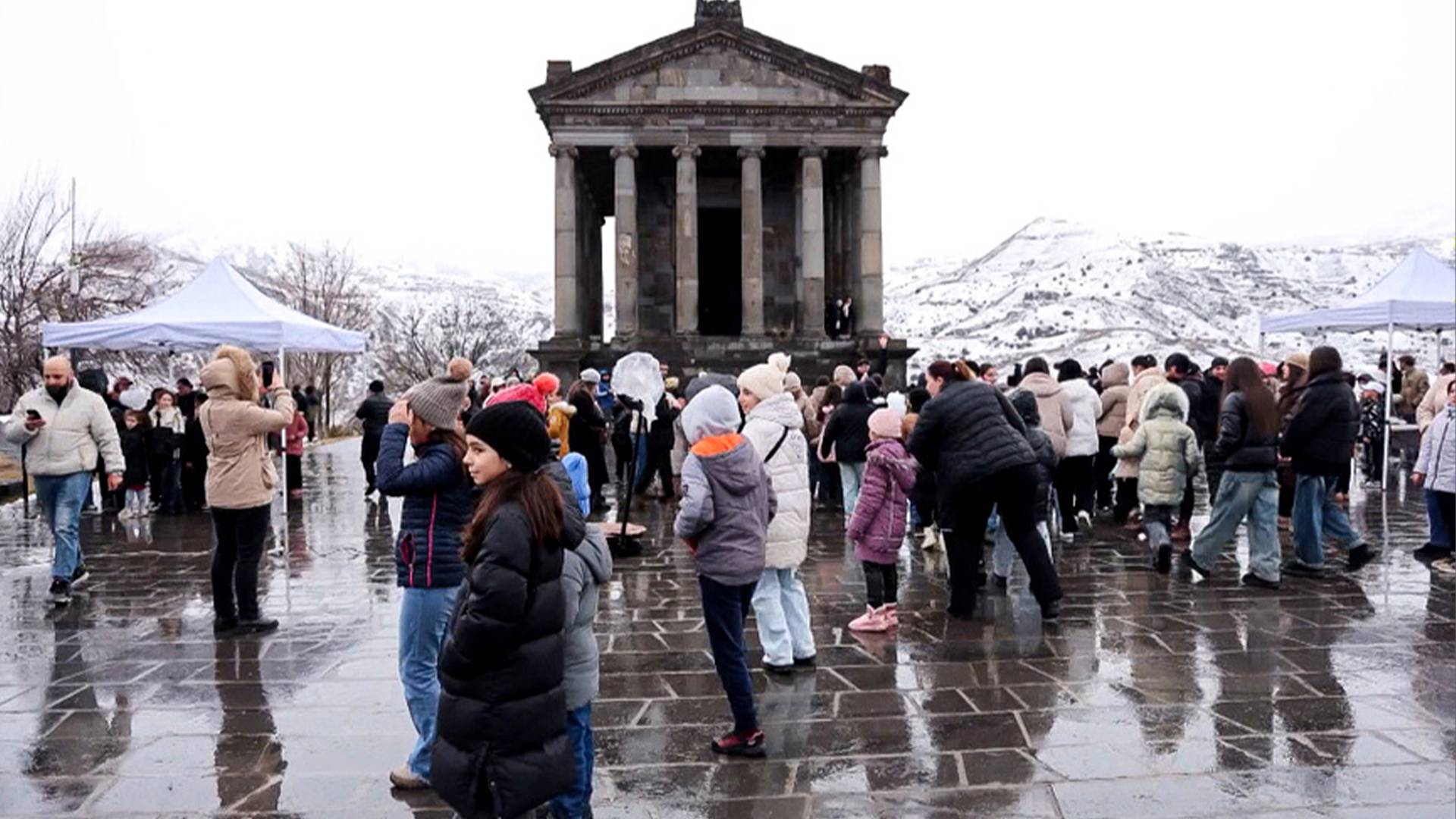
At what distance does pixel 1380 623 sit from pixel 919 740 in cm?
438

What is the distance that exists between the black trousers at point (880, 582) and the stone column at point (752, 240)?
23194 mm

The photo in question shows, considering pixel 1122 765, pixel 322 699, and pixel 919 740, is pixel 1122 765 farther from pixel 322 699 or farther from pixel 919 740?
pixel 322 699

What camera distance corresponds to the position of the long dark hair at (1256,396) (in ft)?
30.6

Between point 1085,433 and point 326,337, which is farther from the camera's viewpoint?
point 326,337

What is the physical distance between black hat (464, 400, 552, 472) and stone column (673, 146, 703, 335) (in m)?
26.8

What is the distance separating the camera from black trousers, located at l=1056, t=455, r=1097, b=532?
12242 millimetres

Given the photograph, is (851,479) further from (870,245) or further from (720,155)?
(720,155)

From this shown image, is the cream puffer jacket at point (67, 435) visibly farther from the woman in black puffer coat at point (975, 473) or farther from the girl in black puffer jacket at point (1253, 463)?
the girl in black puffer jacket at point (1253, 463)

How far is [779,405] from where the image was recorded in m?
6.93

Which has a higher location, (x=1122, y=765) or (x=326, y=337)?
(x=326, y=337)

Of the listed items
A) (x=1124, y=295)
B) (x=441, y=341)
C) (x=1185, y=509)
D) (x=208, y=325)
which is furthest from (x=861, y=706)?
(x=441, y=341)

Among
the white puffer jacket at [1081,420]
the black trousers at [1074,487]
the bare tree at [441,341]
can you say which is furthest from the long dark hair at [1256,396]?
the bare tree at [441,341]

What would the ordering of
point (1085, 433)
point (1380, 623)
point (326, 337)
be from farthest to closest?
point (326, 337) → point (1085, 433) → point (1380, 623)

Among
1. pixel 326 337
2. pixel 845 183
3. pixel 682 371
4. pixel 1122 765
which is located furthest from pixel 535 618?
pixel 845 183
